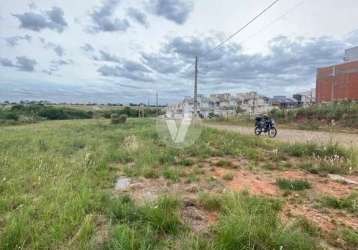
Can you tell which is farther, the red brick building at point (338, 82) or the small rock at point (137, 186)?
the red brick building at point (338, 82)

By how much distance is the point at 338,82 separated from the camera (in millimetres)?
34562

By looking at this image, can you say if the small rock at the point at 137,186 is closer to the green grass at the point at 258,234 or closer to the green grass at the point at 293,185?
the green grass at the point at 258,234

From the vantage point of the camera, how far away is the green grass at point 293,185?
13.3 feet

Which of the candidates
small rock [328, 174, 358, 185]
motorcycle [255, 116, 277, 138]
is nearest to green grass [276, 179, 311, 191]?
small rock [328, 174, 358, 185]

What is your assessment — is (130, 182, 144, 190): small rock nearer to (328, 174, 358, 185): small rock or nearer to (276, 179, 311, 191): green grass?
(276, 179, 311, 191): green grass

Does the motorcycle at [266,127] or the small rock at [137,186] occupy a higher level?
the motorcycle at [266,127]

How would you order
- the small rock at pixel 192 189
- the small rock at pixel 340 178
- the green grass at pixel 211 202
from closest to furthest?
the green grass at pixel 211 202
the small rock at pixel 192 189
the small rock at pixel 340 178

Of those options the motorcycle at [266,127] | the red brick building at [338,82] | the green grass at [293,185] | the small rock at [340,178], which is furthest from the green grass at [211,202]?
the red brick building at [338,82]

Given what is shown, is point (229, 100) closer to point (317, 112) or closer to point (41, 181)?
point (317, 112)

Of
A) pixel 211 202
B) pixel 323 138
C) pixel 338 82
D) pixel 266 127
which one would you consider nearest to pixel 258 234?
pixel 211 202

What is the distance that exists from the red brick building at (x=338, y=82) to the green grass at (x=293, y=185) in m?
29.9

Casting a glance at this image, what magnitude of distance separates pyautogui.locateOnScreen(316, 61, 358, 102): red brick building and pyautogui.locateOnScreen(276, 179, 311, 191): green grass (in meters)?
29.9

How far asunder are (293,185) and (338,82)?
36.2m

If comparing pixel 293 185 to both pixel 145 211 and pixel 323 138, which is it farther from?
pixel 323 138
